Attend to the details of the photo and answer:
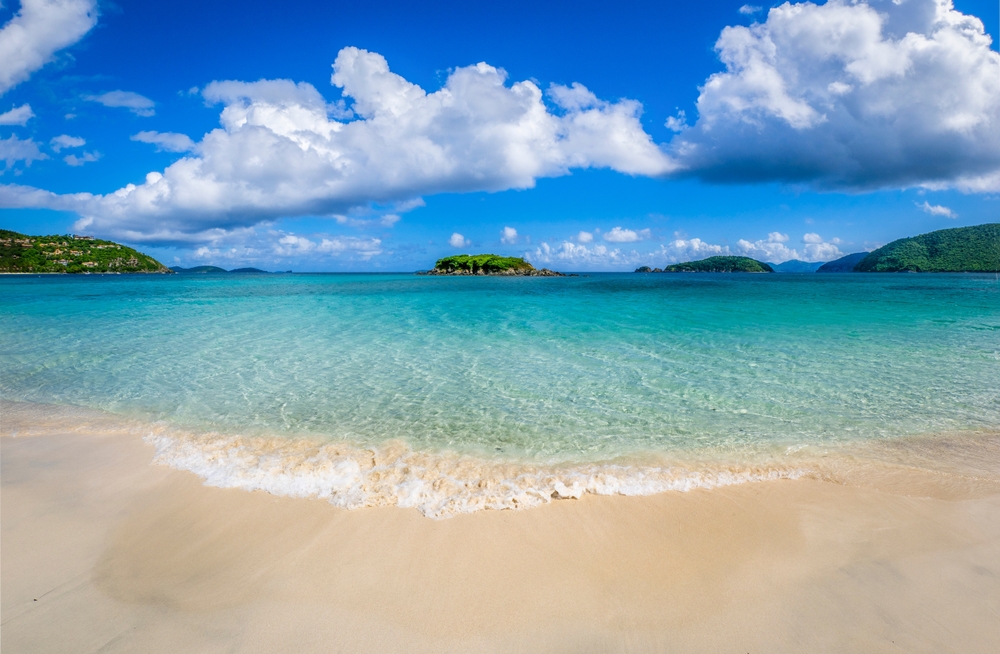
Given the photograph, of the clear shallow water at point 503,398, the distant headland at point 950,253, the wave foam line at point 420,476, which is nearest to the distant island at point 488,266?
the clear shallow water at point 503,398

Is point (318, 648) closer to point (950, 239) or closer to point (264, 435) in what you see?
point (264, 435)

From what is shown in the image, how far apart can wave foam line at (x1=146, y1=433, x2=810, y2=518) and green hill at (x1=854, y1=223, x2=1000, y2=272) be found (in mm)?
218554

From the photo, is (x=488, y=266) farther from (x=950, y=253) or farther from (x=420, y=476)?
(x=950, y=253)

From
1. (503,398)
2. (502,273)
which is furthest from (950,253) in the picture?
(503,398)

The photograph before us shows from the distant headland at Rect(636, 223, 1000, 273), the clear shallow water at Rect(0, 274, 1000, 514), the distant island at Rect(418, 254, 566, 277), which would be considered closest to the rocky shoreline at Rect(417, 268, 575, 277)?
the distant island at Rect(418, 254, 566, 277)

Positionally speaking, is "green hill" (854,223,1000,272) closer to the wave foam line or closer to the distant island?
the distant island

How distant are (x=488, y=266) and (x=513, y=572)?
142224 mm

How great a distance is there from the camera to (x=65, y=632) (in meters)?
3.68

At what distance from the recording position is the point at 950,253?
16975cm

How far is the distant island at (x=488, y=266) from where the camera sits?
144m

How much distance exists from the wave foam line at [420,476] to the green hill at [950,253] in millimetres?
218554

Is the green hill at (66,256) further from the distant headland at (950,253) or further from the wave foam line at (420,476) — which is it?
the distant headland at (950,253)

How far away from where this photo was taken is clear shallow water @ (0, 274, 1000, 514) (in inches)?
260

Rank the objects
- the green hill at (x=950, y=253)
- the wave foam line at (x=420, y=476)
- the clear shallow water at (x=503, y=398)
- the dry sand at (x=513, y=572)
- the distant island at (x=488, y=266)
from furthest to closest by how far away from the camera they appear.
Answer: the green hill at (x=950, y=253)
the distant island at (x=488, y=266)
the clear shallow water at (x=503, y=398)
the wave foam line at (x=420, y=476)
the dry sand at (x=513, y=572)
